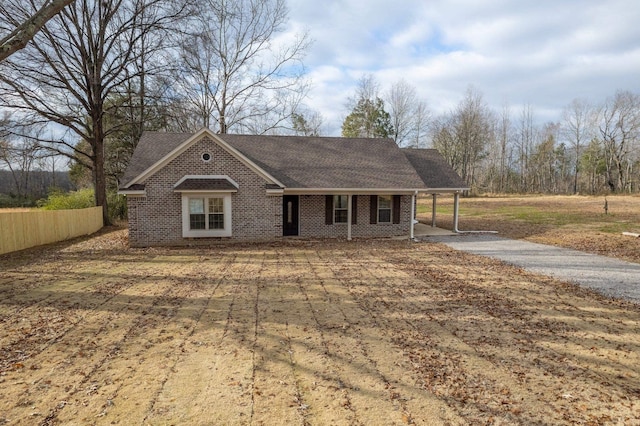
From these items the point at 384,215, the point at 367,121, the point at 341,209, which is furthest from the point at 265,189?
the point at 367,121

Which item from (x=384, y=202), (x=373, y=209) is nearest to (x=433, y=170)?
(x=384, y=202)

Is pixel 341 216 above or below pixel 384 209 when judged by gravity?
below

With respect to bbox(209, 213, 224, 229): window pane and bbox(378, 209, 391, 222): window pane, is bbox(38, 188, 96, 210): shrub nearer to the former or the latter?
bbox(209, 213, 224, 229): window pane

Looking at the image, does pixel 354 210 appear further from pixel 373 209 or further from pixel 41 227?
pixel 41 227

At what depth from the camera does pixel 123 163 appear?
27.6 metres

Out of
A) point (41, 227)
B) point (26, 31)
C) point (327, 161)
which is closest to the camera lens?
point (26, 31)

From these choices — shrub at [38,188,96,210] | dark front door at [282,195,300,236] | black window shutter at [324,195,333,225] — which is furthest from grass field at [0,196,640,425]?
shrub at [38,188,96,210]

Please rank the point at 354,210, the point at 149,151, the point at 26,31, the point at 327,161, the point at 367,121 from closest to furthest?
the point at 26,31 < the point at 149,151 < the point at 354,210 < the point at 327,161 < the point at 367,121

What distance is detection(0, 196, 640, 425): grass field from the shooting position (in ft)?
12.0

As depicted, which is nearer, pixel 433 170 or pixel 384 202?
pixel 384 202

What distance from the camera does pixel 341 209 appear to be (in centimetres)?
1656

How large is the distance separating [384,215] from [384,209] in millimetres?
271

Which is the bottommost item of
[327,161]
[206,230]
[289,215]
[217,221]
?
[206,230]

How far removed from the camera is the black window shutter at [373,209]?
16531 mm
